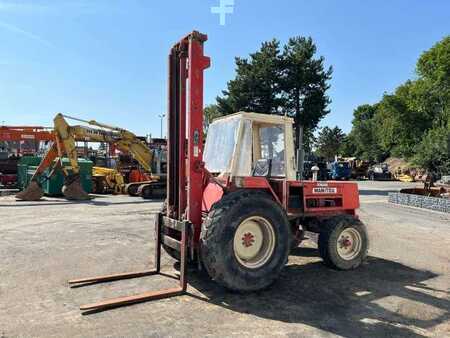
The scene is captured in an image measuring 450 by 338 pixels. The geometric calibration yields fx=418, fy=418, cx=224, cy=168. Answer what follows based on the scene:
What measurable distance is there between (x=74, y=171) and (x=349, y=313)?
616 inches

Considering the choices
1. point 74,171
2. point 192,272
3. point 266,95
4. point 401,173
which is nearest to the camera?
point 192,272

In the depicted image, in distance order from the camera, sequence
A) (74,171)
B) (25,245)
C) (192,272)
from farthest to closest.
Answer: (74,171) < (25,245) < (192,272)

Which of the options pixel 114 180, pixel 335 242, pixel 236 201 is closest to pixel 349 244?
pixel 335 242

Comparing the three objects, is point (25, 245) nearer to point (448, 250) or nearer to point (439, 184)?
point (448, 250)

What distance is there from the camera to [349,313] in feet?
15.9

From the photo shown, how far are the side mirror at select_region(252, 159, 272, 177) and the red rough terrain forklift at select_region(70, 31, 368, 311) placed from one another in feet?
0.05

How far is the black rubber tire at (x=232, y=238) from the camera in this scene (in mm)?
5102

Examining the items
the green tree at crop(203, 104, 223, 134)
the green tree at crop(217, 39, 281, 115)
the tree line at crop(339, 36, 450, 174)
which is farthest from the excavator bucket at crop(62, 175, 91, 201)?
the tree line at crop(339, 36, 450, 174)

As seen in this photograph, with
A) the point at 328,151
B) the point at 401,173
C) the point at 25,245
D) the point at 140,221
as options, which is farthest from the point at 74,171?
the point at 328,151

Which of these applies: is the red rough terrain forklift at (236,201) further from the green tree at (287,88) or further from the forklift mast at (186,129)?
the green tree at (287,88)

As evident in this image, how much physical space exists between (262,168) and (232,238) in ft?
5.53

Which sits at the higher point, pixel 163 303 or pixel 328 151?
pixel 328 151

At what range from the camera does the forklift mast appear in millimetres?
5512

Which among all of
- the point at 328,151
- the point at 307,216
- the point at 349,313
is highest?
the point at 328,151
